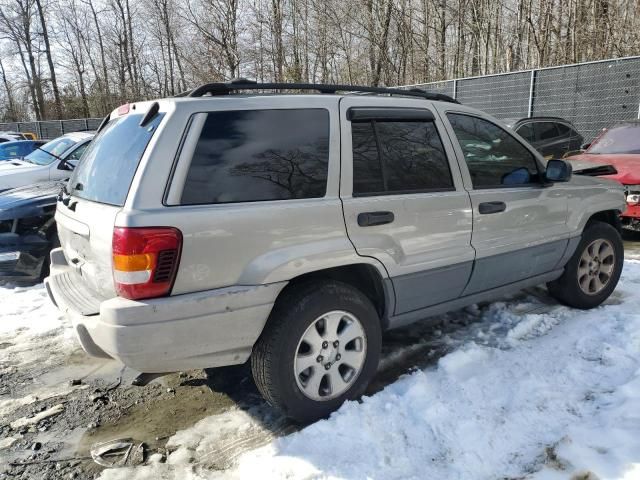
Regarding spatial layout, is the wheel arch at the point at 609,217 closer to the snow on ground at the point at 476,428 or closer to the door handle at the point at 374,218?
the snow on ground at the point at 476,428

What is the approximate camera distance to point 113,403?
3232 mm

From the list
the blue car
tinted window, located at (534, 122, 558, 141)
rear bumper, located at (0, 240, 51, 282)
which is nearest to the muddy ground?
rear bumper, located at (0, 240, 51, 282)

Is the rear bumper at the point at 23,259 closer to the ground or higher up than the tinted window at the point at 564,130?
closer to the ground

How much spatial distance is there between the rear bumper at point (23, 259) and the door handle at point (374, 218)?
4.11 meters

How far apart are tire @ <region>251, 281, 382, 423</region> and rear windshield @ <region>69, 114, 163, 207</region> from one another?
3.51 feet

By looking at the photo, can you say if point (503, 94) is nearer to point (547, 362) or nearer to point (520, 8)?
point (520, 8)

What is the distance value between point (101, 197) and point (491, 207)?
258 centimetres

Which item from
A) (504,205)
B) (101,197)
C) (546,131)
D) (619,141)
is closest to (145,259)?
(101,197)

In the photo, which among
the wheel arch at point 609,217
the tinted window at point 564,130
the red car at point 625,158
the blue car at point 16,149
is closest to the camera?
the wheel arch at point 609,217

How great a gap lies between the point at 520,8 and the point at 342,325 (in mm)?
19660

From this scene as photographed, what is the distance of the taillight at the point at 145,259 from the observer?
229 centimetres

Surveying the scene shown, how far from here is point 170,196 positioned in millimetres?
2373

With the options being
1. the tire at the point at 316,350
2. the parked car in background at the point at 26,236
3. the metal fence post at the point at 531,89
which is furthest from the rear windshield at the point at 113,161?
the metal fence post at the point at 531,89

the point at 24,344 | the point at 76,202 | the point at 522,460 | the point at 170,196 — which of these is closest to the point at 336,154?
the point at 170,196
